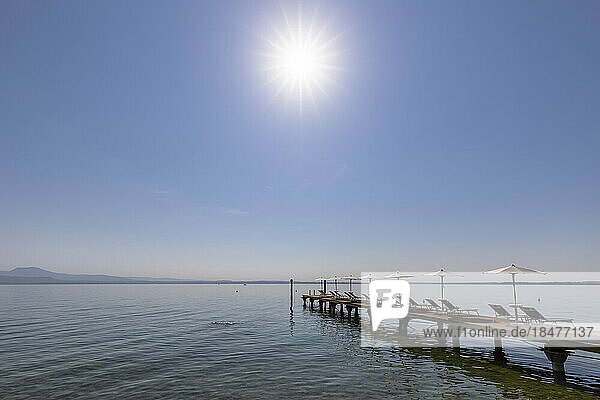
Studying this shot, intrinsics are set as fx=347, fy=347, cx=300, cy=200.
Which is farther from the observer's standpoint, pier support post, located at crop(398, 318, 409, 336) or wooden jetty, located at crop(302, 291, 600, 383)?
pier support post, located at crop(398, 318, 409, 336)

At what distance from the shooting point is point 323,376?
13.9m

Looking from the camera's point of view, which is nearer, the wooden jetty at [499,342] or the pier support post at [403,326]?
the wooden jetty at [499,342]

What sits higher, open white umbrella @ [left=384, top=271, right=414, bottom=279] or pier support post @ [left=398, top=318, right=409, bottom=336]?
open white umbrella @ [left=384, top=271, right=414, bottom=279]

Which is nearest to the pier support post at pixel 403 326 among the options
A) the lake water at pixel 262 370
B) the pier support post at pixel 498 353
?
the lake water at pixel 262 370

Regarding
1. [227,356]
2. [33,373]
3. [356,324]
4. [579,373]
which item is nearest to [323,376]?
[227,356]

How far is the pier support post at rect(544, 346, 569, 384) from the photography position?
12.6 meters

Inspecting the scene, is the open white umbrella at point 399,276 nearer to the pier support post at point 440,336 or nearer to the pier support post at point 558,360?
the pier support post at point 440,336

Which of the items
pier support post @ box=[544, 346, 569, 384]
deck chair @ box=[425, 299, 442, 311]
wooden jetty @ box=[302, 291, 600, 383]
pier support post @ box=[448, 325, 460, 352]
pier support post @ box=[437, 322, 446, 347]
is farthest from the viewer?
deck chair @ box=[425, 299, 442, 311]

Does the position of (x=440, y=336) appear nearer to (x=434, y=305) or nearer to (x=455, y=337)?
(x=455, y=337)

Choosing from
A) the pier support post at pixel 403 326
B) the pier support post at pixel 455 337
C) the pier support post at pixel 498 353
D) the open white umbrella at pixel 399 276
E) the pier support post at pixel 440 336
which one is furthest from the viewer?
the open white umbrella at pixel 399 276

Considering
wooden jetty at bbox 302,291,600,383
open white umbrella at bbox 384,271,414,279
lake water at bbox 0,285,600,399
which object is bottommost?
lake water at bbox 0,285,600,399

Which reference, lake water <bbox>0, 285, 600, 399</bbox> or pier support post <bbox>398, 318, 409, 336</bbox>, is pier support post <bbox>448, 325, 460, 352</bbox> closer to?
lake water <bbox>0, 285, 600, 399</bbox>

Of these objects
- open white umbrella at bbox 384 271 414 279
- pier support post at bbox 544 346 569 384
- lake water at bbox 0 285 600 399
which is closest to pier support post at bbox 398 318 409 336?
lake water at bbox 0 285 600 399

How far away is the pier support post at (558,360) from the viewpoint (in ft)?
41.3
